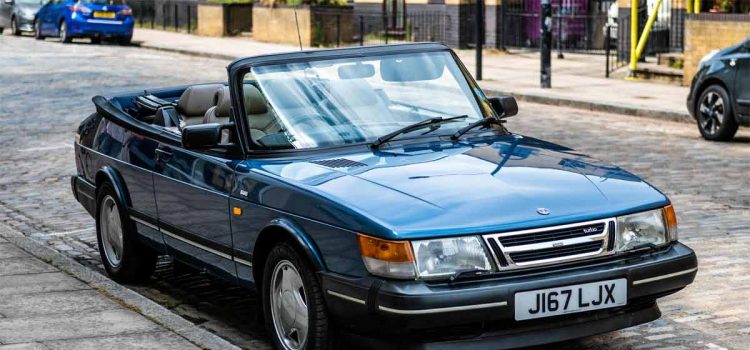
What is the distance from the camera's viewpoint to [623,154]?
609 inches

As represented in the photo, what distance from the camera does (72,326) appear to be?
737cm

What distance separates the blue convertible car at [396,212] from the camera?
6.12 metres

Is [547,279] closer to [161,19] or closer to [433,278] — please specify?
[433,278]

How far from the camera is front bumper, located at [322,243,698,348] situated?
601 cm

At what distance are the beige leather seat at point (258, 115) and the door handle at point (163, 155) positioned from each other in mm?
759

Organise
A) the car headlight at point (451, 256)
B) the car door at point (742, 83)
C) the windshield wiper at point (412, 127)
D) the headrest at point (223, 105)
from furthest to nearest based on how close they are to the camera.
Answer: the car door at point (742, 83) → the headrest at point (223, 105) → the windshield wiper at point (412, 127) → the car headlight at point (451, 256)

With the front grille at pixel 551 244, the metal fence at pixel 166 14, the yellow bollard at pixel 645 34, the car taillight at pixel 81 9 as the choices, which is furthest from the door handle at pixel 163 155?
the metal fence at pixel 166 14

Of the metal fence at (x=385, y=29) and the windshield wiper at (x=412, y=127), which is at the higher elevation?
the metal fence at (x=385, y=29)

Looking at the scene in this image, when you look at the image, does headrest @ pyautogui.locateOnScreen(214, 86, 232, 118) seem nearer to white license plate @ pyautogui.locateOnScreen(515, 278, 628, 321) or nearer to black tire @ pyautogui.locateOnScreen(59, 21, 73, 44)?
white license plate @ pyautogui.locateOnScreen(515, 278, 628, 321)

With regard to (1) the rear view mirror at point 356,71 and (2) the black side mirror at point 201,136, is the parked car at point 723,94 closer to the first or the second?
(1) the rear view mirror at point 356,71

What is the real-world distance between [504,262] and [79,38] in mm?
37022

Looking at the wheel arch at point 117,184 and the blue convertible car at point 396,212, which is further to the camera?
the wheel arch at point 117,184

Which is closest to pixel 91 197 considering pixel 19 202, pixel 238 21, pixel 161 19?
pixel 19 202

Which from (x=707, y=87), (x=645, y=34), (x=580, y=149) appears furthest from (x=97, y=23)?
(x=580, y=149)
